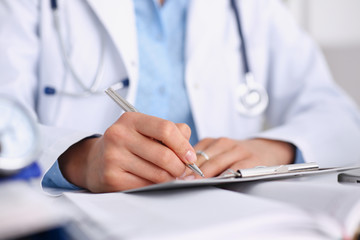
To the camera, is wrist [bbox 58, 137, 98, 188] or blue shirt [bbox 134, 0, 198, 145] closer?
wrist [bbox 58, 137, 98, 188]

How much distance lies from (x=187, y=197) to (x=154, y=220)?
0.09 metres

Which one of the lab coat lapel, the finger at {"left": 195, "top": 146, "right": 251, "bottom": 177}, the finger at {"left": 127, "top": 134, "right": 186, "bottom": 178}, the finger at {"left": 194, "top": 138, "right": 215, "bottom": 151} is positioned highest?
the lab coat lapel

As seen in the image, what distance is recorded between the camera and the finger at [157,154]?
1.46 feet

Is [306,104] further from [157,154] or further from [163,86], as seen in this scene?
[157,154]

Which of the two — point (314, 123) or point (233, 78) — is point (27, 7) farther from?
point (314, 123)

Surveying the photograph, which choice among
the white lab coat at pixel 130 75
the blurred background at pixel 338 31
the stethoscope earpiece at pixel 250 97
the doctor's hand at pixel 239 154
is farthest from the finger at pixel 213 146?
the blurred background at pixel 338 31

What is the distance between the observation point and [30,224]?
0.21 m

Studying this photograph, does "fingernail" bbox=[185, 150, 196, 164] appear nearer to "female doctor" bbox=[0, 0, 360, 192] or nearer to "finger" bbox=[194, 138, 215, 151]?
"female doctor" bbox=[0, 0, 360, 192]

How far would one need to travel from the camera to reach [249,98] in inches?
34.6

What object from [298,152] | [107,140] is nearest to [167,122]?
[107,140]

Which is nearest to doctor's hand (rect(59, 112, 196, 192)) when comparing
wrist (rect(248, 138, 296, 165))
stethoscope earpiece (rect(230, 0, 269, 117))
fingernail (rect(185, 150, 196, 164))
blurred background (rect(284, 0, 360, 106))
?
fingernail (rect(185, 150, 196, 164))

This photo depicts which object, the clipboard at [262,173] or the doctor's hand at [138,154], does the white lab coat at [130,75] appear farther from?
the clipboard at [262,173]

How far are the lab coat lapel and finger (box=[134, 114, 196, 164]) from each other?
296mm

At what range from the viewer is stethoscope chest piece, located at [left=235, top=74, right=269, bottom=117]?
0.87 metres
